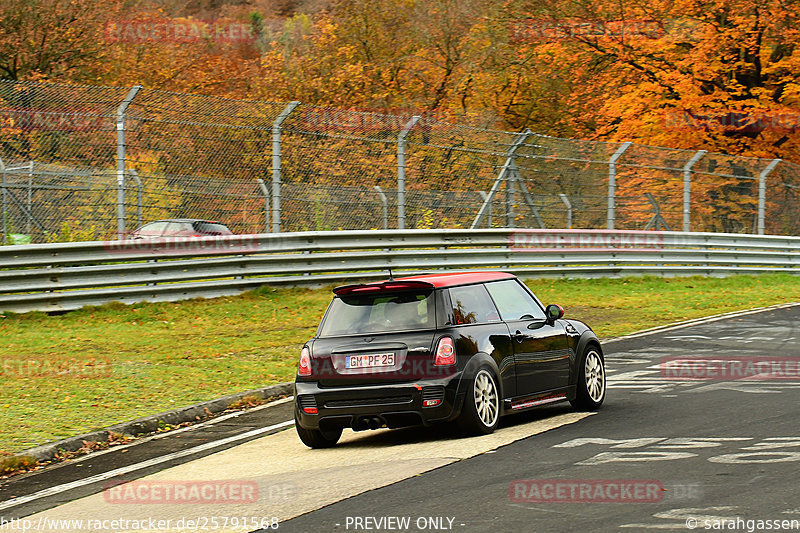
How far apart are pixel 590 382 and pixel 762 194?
20070mm

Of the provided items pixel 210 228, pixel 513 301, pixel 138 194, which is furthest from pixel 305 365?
pixel 210 228

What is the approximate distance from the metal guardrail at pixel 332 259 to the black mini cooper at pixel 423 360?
8.75m

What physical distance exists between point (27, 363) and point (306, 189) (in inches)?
315

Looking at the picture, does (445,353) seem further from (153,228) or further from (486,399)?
(153,228)

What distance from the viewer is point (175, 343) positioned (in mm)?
14547

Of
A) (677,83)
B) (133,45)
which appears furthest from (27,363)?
(133,45)

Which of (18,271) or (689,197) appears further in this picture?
(689,197)

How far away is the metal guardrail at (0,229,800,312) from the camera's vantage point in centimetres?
1680

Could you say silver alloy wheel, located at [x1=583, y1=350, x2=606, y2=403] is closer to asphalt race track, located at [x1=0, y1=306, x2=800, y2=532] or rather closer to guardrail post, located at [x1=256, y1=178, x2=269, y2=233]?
asphalt race track, located at [x1=0, y1=306, x2=800, y2=532]

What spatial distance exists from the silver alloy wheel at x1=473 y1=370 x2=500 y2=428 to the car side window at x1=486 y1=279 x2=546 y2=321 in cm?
83

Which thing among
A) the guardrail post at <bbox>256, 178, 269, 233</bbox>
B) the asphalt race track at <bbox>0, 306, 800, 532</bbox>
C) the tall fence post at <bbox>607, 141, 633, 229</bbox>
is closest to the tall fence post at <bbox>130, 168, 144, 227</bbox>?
the guardrail post at <bbox>256, 178, 269, 233</bbox>

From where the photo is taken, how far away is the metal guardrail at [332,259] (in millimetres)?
16797

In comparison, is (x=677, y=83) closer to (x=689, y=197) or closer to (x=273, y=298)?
(x=689, y=197)

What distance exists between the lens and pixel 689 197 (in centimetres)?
2655
